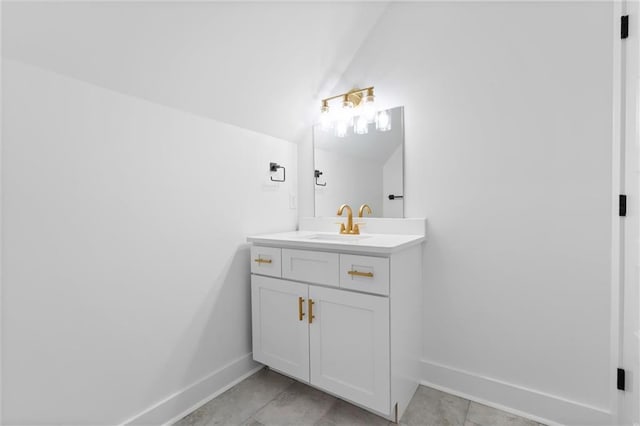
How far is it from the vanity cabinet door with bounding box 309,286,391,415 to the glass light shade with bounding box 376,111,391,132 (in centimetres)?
112

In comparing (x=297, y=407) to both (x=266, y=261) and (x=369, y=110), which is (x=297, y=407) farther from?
(x=369, y=110)

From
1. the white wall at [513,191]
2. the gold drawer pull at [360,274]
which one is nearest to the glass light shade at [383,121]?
the white wall at [513,191]

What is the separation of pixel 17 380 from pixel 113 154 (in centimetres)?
92

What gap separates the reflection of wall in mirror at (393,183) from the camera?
80.0 inches

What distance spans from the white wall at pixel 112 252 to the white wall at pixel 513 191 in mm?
1211

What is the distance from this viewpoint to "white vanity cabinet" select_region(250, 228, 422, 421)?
1.49 meters

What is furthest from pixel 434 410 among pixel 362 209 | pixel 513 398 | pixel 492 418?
pixel 362 209

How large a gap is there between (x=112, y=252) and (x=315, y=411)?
1305mm

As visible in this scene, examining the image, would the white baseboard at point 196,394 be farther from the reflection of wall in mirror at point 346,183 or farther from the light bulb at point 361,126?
the light bulb at point 361,126

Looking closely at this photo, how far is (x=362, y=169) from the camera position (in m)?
2.19

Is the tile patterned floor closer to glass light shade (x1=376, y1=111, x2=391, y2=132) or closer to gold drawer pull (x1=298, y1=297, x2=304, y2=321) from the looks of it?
gold drawer pull (x1=298, y1=297, x2=304, y2=321)

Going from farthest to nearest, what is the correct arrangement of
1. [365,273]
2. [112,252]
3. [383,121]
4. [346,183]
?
[346,183] < [383,121] < [365,273] < [112,252]

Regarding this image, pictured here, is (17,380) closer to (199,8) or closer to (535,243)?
(199,8)

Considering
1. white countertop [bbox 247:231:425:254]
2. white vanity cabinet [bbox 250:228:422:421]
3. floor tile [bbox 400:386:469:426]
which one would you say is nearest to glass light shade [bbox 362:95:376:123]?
white countertop [bbox 247:231:425:254]
